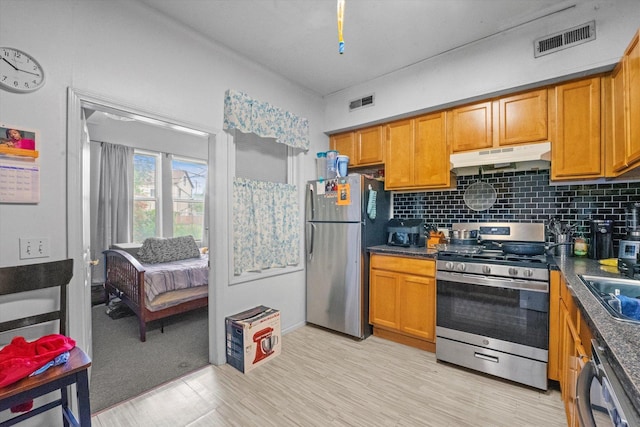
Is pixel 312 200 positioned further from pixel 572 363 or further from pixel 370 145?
pixel 572 363

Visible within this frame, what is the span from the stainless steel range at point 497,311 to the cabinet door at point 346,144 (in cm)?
160

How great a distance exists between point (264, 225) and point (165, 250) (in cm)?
215

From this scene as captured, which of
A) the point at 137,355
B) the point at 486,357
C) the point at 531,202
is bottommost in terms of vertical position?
the point at 137,355

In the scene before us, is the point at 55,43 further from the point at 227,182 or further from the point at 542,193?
the point at 542,193

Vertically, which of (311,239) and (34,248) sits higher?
(34,248)

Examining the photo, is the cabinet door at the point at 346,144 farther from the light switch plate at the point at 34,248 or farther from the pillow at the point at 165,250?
the light switch plate at the point at 34,248

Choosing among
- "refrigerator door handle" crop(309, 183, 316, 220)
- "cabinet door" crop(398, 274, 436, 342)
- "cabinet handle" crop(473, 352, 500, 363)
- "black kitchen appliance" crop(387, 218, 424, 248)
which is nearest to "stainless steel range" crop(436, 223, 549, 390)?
"cabinet handle" crop(473, 352, 500, 363)

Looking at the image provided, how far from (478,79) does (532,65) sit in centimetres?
38

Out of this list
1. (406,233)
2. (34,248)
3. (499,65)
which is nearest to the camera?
(34,248)

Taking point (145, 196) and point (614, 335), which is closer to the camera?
point (614, 335)

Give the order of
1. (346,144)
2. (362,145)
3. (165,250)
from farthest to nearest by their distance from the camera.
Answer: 1. (165,250)
2. (346,144)
3. (362,145)

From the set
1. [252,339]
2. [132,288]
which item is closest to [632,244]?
[252,339]

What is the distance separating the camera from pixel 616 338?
34.7 inches

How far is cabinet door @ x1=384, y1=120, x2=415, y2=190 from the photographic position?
304 cm
